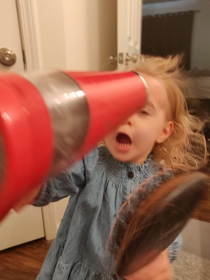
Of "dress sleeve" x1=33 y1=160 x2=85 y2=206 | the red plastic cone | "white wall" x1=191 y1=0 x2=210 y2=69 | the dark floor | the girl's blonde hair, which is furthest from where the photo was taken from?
"white wall" x1=191 y1=0 x2=210 y2=69

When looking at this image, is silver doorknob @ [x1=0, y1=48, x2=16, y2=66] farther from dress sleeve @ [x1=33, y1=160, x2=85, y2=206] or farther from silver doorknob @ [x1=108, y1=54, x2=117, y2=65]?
dress sleeve @ [x1=33, y1=160, x2=85, y2=206]

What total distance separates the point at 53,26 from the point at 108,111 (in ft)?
2.59

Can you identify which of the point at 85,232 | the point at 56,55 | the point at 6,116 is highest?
the point at 6,116

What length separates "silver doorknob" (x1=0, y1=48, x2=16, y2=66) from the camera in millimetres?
844

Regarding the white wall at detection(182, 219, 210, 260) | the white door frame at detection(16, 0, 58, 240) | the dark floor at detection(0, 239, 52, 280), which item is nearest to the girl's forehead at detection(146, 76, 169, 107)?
the white door frame at detection(16, 0, 58, 240)

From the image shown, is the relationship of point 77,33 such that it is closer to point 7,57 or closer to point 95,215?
point 7,57

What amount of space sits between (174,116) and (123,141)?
0.16 meters

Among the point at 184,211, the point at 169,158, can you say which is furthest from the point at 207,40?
the point at 184,211

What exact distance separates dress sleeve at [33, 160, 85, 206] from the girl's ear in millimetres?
194

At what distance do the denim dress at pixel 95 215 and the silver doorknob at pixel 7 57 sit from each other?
55 cm

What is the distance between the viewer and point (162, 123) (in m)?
0.52

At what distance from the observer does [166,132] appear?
0.56 m

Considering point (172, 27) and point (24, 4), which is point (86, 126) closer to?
point (24, 4)

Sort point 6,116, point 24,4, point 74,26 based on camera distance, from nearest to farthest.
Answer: point 6,116
point 24,4
point 74,26
